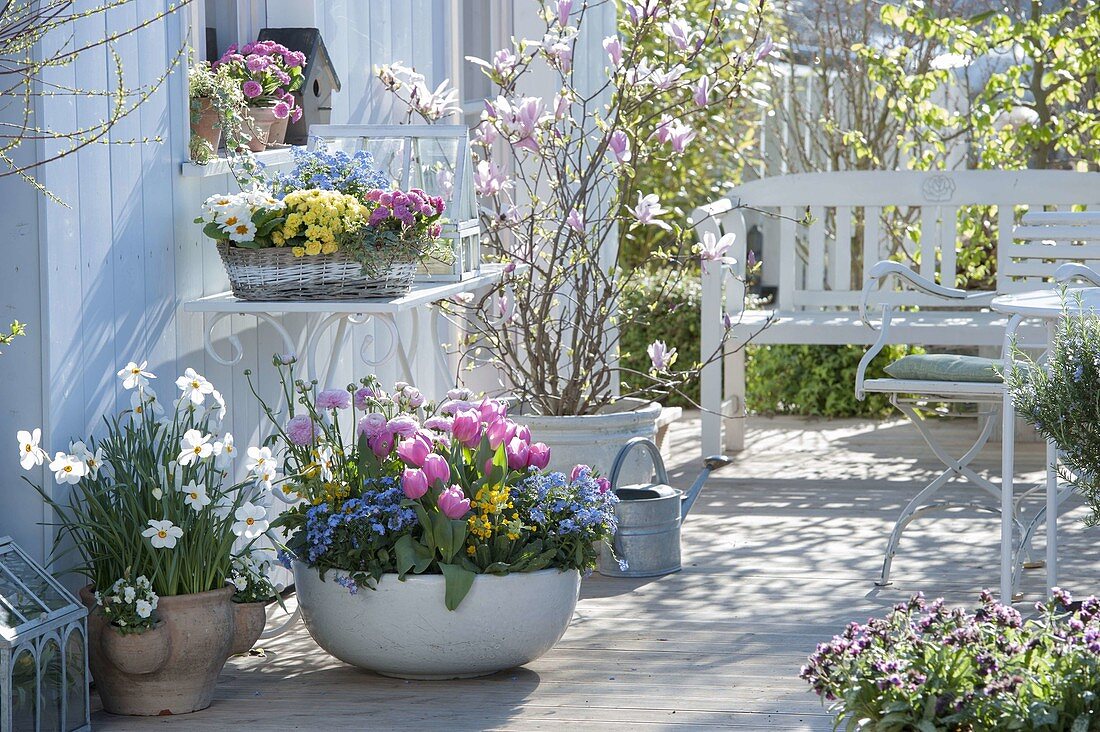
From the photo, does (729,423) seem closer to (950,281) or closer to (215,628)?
(950,281)

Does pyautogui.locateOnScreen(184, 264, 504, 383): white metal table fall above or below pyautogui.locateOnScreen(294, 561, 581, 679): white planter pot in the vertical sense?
above

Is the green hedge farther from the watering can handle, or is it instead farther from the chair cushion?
the chair cushion

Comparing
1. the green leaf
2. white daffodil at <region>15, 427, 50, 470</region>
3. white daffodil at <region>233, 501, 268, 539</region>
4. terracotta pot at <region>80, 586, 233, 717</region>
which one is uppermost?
white daffodil at <region>15, 427, 50, 470</region>

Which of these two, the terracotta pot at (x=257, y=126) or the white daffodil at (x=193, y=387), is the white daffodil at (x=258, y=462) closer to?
the white daffodil at (x=193, y=387)

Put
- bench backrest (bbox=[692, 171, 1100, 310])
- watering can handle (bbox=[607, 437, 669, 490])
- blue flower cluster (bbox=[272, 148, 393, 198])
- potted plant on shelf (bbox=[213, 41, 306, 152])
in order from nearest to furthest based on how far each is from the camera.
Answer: blue flower cluster (bbox=[272, 148, 393, 198]) < potted plant on shelf (bbox=[213, 41, 306, 152]) < watering can handle (bbox=[607, 437, 669, 490]) < bench backrest (bbox=[692, 171, 1100, 310])

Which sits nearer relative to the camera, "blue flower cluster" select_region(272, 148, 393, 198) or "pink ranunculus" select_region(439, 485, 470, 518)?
"pink ranunculus" select_region(439, 485, 470, 518)

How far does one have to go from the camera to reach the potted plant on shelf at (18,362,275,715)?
281cm

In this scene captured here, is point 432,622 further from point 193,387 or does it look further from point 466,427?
point 193,387

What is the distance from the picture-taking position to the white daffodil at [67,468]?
106 inches

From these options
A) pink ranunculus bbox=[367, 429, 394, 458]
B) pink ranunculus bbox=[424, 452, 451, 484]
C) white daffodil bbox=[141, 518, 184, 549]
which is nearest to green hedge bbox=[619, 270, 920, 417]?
pink ranunculus bbox=[367, 429, 394, 458]

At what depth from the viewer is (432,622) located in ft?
9.94

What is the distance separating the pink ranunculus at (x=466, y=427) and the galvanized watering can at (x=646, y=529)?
0.78 meters

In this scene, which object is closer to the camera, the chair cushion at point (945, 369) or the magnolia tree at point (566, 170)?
the chair cushion at point (945, 369)

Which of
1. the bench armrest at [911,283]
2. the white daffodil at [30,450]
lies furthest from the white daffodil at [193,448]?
the bench armrest at [911,283]
